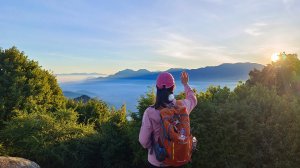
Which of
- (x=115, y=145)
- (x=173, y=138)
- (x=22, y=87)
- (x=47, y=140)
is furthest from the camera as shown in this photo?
(x=22, y=87)

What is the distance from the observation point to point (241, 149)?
33.9ft

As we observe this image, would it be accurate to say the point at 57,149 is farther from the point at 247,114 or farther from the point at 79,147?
the point at 247,114

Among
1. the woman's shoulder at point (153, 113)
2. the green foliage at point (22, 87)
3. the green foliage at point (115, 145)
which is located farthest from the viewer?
the green foliage at point (22, 87)

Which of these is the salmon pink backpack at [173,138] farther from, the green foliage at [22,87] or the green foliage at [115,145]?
the green foliage at [22,87]

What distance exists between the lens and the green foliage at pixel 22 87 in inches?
730

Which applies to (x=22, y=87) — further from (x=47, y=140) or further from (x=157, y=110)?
(x=157, y=110)

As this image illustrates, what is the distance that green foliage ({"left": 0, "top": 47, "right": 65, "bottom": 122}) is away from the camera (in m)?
18.5

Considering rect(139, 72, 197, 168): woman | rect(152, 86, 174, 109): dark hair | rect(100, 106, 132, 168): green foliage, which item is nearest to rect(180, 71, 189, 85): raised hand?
rect(139, 72, 197, 168): woman

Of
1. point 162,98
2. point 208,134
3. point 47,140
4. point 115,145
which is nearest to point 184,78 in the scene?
point 162,98

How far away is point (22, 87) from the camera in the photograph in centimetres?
1939

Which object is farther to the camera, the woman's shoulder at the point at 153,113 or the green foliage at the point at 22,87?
the green foliage at the point at 22,87

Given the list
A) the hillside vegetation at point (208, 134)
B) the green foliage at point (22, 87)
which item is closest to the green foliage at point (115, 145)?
the hillside vegetation at point (208, 134)

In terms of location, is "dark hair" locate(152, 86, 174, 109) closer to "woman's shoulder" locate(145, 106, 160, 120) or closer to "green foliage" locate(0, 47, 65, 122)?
"woman's shoulder" locate(145, 106, 160, 120)

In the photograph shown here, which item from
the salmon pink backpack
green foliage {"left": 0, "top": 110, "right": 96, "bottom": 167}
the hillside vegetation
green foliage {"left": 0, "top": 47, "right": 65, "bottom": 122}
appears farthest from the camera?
green foliage {"left": 0, "top": 47, "right": 65, "bottom": 122}
